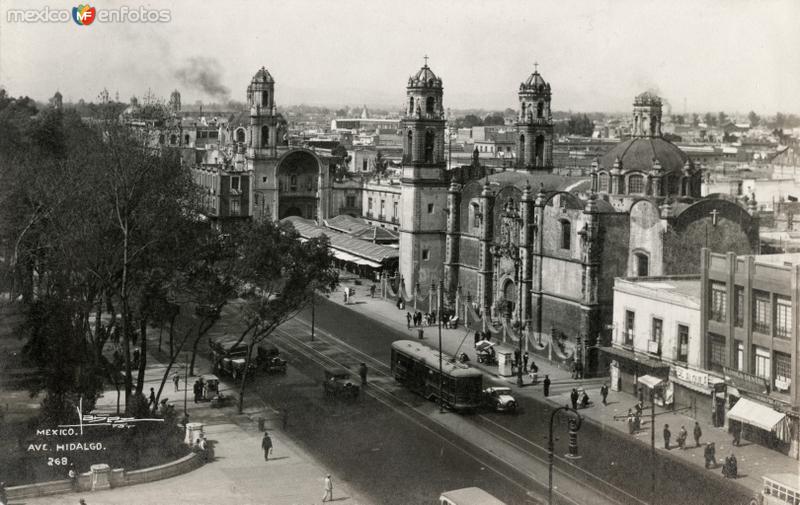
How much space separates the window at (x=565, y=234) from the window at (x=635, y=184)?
970 cm

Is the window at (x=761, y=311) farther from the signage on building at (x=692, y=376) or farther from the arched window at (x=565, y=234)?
the arched window at (x=565, y=234)

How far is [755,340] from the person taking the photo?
3938 cm

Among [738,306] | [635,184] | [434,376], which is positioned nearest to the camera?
[738,306]

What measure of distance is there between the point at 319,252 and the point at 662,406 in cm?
1830

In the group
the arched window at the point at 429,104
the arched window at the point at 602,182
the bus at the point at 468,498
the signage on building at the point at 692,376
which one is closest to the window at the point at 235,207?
the arched window at the point at 429,104

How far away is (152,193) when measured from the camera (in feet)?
148

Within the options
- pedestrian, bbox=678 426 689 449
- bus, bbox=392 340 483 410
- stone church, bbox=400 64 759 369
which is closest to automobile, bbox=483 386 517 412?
bus, bbox=392 340 483 410

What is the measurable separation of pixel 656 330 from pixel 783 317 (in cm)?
883

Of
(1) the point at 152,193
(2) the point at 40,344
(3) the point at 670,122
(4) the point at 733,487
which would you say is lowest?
(4) the point at 733,487

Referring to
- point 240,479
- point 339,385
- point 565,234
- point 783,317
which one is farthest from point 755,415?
point 240,479

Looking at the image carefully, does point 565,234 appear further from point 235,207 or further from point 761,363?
point 235,207

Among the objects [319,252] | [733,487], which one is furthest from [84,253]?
[733,487]

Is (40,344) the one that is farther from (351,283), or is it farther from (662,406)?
(351,283)

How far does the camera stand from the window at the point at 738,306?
4041cm
